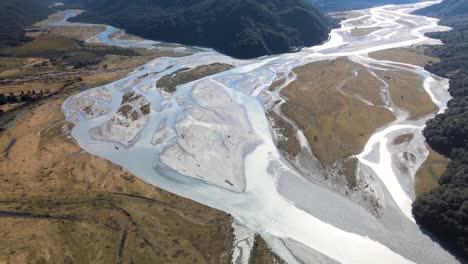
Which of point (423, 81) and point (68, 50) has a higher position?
point (423, 81)

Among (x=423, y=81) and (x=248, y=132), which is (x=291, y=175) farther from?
(x=423, y=81)

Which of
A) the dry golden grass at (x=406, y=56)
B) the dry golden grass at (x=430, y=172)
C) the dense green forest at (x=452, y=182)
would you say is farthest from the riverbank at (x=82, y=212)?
the dry golden grass at (x=406, y=56)

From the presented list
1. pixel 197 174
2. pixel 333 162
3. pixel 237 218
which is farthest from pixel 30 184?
pixel 333 162

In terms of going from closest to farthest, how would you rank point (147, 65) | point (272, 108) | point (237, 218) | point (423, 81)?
point (237, 218) → point (272, 108) → point (423, 81) → point (147, 65)

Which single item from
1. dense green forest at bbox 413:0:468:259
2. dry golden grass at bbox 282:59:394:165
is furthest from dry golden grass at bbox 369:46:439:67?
dry golden grass at bbox 282:59:394:165

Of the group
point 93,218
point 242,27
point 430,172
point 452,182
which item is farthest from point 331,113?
point 242,27

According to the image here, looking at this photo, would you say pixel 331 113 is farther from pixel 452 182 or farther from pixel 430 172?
pixel 452 182
